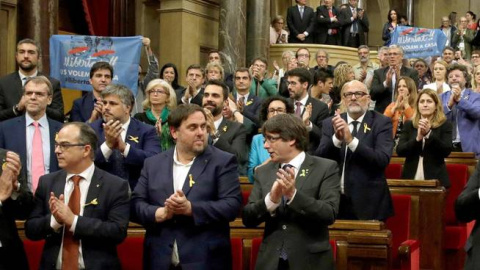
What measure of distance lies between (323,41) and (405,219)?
800 cm

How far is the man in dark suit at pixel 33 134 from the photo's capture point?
4.68 m

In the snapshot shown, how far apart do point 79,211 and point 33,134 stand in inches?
49.4

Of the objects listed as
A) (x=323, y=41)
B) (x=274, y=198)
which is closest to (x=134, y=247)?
(x=274, y=198)

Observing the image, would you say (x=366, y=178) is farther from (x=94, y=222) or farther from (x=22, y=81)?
(x=22, y=81)

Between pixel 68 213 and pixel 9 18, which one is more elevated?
pixel 9 18

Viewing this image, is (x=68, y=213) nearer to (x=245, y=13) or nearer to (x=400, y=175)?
(x=400, y=175)

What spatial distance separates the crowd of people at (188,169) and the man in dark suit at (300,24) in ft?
19.0

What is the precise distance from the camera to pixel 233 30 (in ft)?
36.9

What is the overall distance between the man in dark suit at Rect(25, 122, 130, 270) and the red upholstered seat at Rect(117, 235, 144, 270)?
0.39 m

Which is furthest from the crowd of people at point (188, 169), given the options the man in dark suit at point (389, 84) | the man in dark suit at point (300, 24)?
the man in dark suit at point (300, 24)

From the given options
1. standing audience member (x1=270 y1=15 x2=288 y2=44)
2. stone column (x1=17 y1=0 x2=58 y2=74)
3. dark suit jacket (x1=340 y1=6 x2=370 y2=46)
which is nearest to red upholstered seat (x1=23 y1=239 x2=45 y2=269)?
stone column (x1=17 y1=0 x2=58 y2=74)

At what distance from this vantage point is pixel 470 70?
30.2 ft

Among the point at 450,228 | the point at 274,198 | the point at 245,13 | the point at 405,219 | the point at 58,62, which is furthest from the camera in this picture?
the point at 245,13

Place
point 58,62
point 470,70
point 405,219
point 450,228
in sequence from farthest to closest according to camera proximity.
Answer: point 470,70, point 58,62, point 450,228, point 405,219
